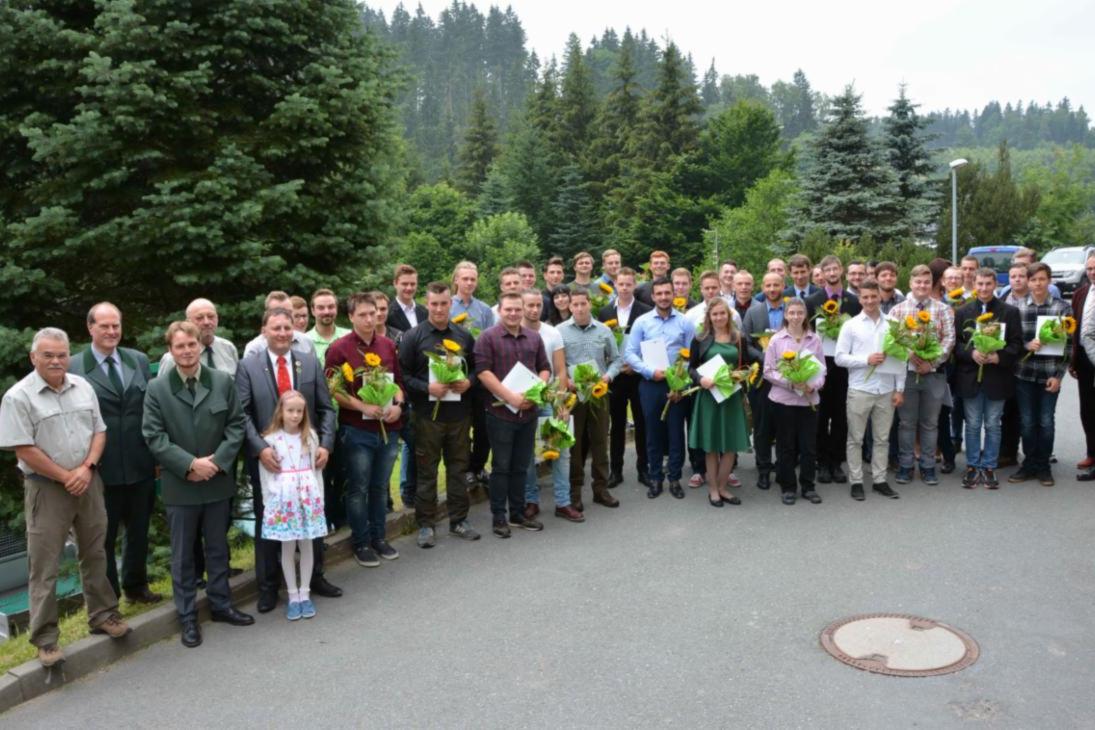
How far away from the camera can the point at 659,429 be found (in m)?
9.08

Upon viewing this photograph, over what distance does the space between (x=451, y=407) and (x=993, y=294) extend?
5.84 meters

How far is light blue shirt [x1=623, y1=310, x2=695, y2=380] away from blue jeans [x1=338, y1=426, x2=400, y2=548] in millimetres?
2773

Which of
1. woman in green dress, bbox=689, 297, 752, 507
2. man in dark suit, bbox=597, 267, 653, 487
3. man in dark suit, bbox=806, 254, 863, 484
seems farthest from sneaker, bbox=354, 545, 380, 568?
man in dark suit, bbox=806, 254, 863, 484

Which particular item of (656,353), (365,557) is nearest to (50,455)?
(365,557)

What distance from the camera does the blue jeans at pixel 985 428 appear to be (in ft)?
29.1

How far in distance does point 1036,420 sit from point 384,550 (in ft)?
22.4

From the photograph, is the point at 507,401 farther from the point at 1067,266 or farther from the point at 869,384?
the point at 1067,266

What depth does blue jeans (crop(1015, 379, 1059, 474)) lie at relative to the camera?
348 inches

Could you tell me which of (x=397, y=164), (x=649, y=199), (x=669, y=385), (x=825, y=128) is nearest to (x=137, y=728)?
(x=669, y=385)

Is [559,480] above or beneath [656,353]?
beneath

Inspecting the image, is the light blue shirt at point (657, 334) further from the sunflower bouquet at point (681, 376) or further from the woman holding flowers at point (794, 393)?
the woman holding flowers at point (794, 393)

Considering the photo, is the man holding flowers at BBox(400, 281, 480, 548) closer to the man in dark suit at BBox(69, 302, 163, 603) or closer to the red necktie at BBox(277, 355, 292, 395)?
the red necktie at BBox(277, 355, 292, 395)

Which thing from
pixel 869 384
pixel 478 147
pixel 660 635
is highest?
pixel 478 147

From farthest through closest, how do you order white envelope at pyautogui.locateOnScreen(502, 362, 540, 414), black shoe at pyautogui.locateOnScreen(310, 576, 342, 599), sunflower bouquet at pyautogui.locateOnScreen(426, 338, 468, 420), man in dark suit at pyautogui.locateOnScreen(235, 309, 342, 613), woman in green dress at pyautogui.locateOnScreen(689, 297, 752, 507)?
woman in green dress at pyautogui.locateOnScreen(689, 297, 752, 507), white envelope at pyautogui.locateOnScreen(502, 362, 540, 414), sunflower bouquet at pyautogui.locateOnScreen(426, 338, 468, 420), black shoe at pyautogui.locateOnScreen(310, 576, 342, 599), man in dark suit at pyautogui.locateOnScreen(235, 309, 342, 613)
